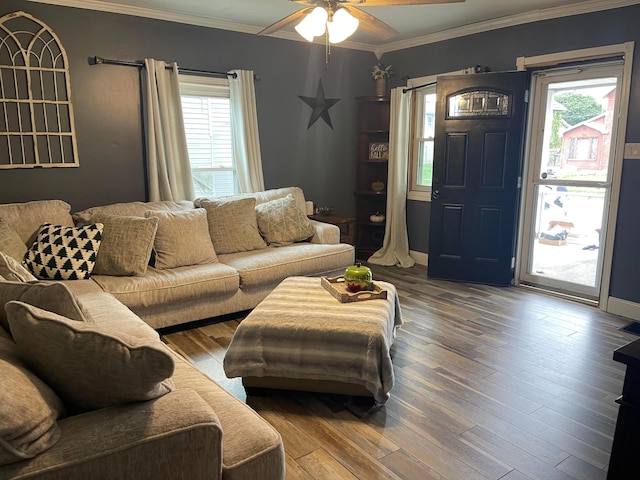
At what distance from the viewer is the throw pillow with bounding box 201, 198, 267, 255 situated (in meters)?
4.00

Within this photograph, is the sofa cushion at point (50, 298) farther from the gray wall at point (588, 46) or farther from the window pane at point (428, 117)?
the window pane at point (428, 117)

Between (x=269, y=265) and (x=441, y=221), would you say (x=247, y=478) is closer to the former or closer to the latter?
(x=269, y=265)

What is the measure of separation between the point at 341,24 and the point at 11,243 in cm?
250

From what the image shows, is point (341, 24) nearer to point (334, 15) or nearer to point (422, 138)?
point (334, 15)

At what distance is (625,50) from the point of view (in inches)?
146

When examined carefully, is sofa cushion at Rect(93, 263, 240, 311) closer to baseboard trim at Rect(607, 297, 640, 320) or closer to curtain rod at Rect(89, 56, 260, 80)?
curtain rod at Rect(89, 56, 260, 80)

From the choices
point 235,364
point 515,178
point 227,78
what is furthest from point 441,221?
point 235,364

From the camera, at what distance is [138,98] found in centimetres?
421

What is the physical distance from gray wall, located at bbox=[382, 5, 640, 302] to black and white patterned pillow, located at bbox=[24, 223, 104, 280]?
12.6ft

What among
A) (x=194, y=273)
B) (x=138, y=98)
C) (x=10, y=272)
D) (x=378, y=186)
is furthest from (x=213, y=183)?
(x=10, y=272)

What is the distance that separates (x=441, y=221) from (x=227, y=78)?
256 cm

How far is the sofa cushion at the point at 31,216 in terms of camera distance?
3.29m

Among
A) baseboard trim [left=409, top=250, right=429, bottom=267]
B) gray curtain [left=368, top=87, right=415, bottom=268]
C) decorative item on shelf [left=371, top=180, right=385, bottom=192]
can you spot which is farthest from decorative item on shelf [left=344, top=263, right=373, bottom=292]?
decorative item on shelf [left=371, top=180, right=385, bottom=192]

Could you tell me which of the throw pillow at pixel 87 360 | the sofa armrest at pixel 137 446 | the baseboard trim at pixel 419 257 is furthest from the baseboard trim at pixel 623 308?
the throw pillow at pixel 87 360
